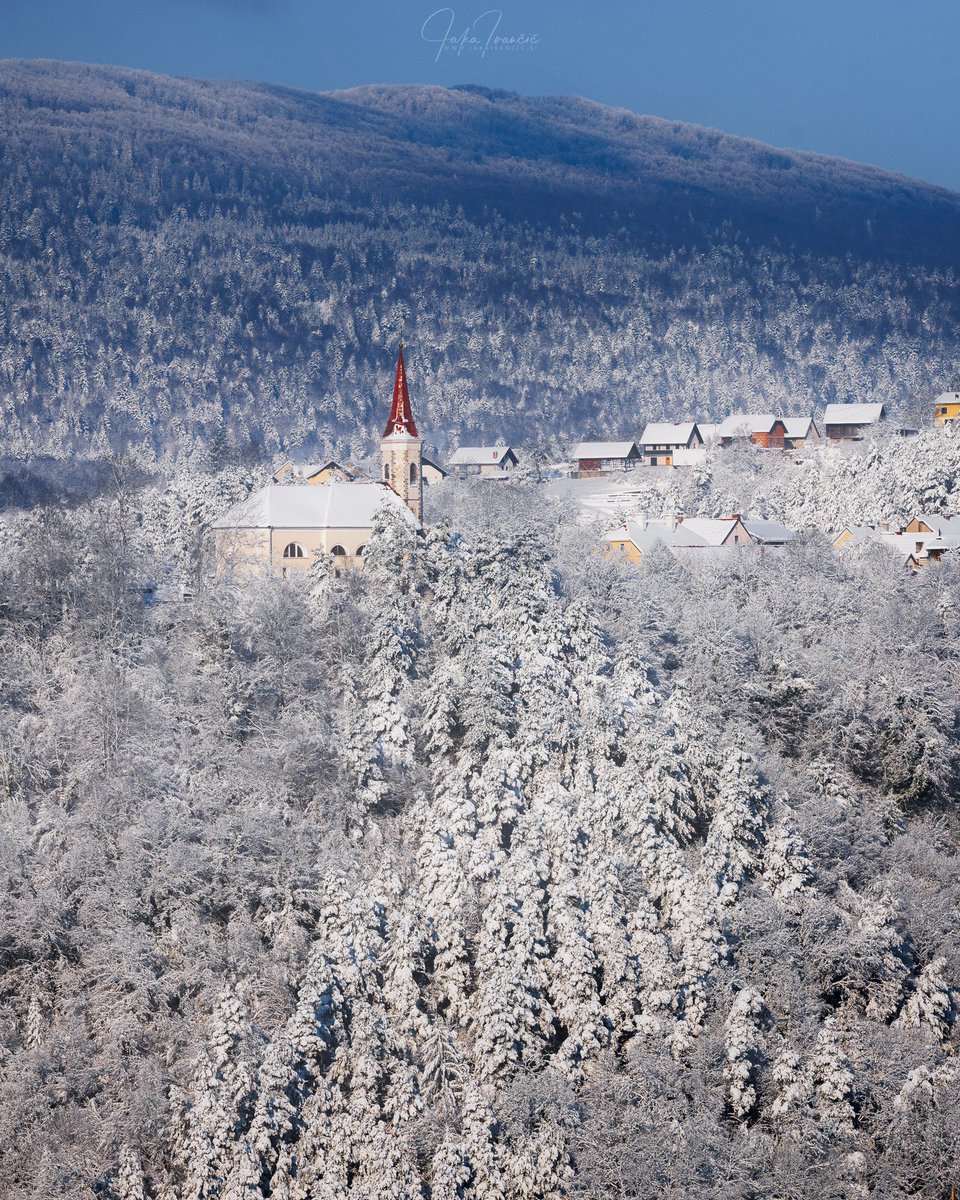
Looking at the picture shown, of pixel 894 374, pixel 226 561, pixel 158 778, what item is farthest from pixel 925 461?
pixel 894 374

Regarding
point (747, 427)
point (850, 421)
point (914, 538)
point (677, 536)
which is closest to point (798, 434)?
point (747, 427)

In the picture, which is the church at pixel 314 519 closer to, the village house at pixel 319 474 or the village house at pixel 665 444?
the village house at pixel 319 474

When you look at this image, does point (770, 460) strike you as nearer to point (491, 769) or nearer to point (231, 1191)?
point (491, 769)

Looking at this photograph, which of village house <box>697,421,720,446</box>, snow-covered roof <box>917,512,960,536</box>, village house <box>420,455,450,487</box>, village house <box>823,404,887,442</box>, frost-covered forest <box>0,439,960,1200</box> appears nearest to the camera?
frost-covered forest <box>0,439,960,1200</box>

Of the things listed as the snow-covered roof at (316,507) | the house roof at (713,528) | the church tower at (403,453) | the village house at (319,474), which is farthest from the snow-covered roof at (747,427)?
the snow-covered roof at (316,507)

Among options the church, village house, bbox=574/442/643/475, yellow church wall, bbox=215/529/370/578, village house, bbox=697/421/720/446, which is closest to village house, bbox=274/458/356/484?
village house, bbox=574/442/643/475

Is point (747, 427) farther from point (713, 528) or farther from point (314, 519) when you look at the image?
point (314, 519)

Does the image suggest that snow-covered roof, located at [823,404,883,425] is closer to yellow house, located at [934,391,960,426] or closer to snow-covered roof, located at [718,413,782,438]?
snow-covered roof, located at [718,413,782,438]

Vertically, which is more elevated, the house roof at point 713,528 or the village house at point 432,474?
the house roof at point 713,528
